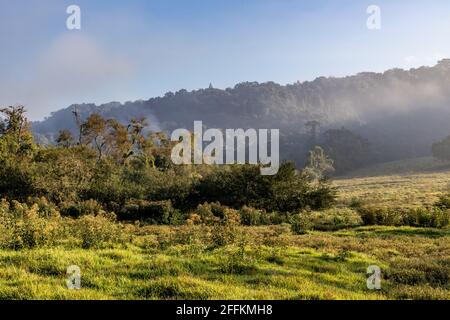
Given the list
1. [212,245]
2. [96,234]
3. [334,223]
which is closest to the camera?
[96,234]

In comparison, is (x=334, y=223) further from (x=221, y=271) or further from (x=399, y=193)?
(x=399, y=193)

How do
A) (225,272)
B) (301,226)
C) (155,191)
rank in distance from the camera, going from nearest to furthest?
(225,272) < (301,226) < (155,191)

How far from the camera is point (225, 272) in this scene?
1099 cm

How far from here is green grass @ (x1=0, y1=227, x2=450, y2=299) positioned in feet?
28.9

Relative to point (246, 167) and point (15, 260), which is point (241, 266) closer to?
point (15, 260)

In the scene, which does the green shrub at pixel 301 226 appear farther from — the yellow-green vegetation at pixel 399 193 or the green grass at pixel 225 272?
the yellow-green vegetation at pixel 399 193

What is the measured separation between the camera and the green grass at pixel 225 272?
8.80 meters

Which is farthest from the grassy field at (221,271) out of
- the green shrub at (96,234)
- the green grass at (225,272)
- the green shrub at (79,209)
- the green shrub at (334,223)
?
the green shrub at (79,209)

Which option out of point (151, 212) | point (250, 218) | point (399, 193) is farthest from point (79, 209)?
point (399, 193)

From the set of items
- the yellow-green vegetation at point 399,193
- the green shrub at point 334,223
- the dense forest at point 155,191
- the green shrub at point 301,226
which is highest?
the dense forest at point 155,191

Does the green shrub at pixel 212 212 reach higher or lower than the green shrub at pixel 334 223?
higher

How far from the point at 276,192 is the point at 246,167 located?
9.92 feet

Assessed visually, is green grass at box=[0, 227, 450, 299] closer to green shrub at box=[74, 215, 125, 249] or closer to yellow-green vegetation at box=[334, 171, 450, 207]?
green shrub at box=[74, 215, 125, 249]

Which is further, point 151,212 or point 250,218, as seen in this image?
point 151,212
